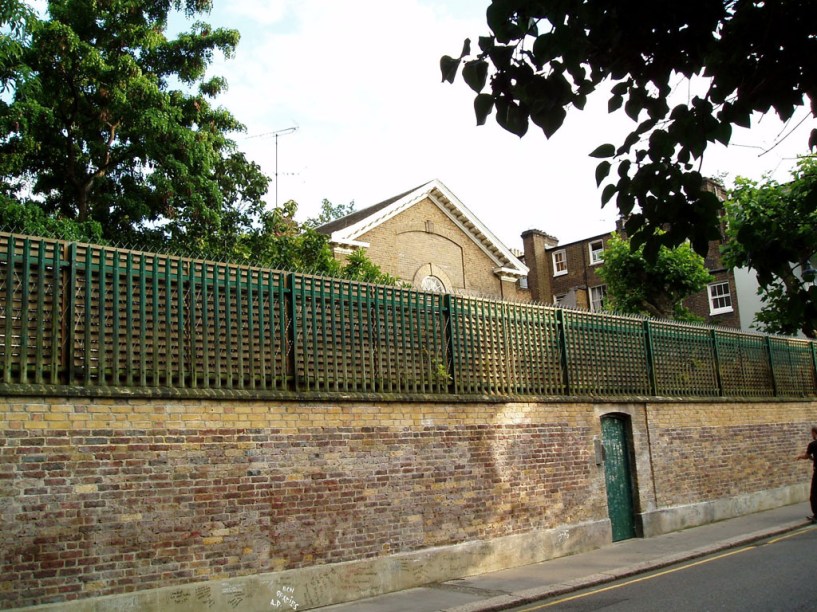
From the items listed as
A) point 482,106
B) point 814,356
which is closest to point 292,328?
point 482,106

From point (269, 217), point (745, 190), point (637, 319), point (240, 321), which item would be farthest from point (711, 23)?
point (745, 190)

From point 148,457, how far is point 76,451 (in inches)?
29.3

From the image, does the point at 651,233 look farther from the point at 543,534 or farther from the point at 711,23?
the point at 543,534

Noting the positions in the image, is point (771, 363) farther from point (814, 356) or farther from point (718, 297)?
point (718, 297)

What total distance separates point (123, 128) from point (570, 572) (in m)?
13.2

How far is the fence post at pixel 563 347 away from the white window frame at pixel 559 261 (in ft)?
101

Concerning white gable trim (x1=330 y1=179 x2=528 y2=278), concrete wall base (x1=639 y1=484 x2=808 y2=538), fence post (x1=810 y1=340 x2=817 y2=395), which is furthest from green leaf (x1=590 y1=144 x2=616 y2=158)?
white gable trim (x1=330 y1=179 x2=528 y2=278)

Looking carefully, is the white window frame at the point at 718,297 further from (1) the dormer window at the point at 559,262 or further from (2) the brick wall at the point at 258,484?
(2) the brick wall at the point at 258,484

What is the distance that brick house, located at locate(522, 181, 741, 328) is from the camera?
122ft

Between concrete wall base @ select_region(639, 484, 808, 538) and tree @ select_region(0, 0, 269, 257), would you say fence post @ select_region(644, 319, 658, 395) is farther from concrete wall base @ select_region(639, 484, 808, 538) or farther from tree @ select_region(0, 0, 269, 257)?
tree @ select_region(0, 0, 269, 257)

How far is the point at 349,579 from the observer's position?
30.3 feet

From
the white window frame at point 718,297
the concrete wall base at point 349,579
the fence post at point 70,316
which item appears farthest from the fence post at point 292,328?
the white window frame at point 718,297

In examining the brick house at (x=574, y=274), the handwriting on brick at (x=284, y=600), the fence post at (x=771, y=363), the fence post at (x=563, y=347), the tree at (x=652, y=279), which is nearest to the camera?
the handwriting on brick at (x=284, y=600)

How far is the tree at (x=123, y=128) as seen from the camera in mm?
15680
